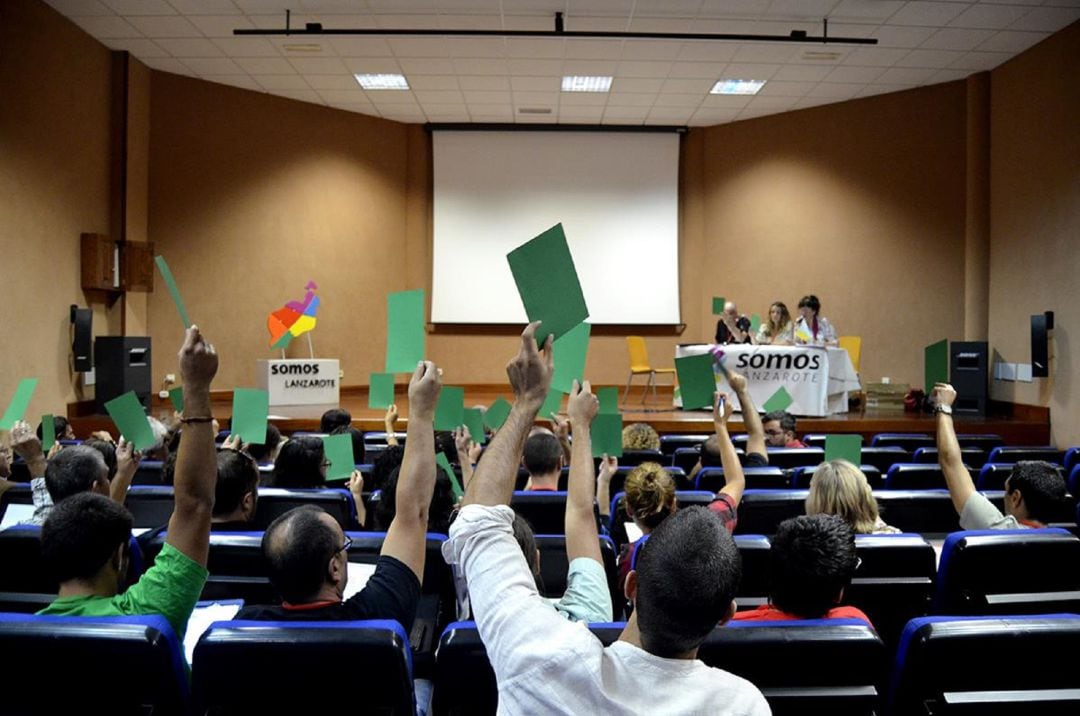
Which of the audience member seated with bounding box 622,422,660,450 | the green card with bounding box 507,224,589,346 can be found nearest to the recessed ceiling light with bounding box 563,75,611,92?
the audience member seated with bounding box 622,422,660,450

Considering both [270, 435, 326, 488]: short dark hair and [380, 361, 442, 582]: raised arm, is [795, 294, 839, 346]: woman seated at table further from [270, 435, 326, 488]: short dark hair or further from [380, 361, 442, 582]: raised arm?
[380, 361, 442, 582]: raised arm

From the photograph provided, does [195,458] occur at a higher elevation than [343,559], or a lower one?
higher

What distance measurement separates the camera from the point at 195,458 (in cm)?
146

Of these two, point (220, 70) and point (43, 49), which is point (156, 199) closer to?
point (220, 70)

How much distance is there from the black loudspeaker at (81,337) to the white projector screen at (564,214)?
4293mm

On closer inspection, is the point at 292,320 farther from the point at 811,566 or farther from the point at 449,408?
the point at 811,566

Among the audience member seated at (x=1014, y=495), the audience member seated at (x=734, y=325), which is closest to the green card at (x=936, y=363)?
the audience member seated at (x=1014, y=495)

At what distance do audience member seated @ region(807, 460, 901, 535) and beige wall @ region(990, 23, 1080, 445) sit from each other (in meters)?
6.62

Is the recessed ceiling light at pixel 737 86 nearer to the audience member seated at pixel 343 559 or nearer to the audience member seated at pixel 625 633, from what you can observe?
the audience member seated at pixel 343 559

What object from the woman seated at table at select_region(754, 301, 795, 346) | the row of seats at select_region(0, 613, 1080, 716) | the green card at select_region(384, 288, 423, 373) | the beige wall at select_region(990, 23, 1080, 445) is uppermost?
the beige wall at select_region(990, 23, 1080, 445)

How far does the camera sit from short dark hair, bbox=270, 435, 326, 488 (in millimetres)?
3250

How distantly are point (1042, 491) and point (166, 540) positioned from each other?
8.23ft

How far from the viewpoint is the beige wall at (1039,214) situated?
7652 mm

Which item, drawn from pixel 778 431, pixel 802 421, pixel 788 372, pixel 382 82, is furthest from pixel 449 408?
pixel 382 82
